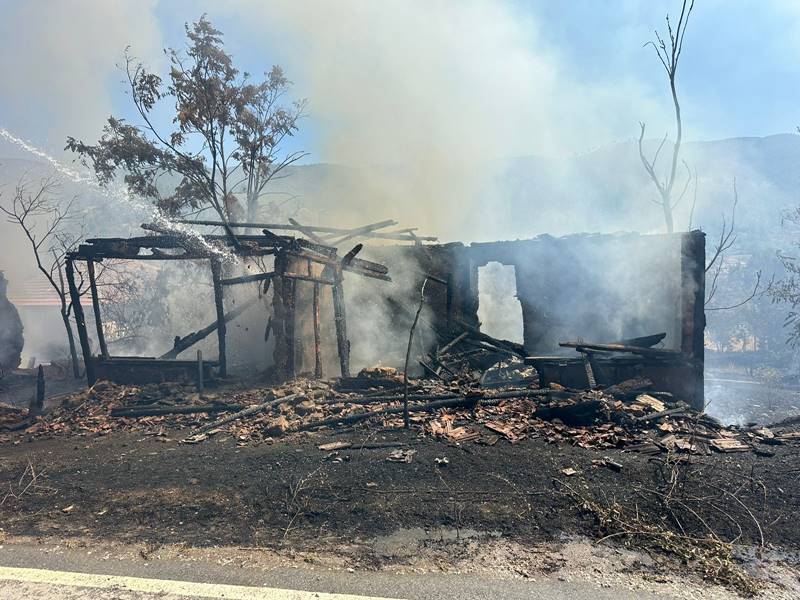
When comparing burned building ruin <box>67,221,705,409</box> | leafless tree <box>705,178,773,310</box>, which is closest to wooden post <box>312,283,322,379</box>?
burned building ruin <box>67,221,705,409</box>

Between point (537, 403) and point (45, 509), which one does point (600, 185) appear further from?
point (45, 509)

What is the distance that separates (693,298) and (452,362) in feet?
19.3

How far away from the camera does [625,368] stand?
30.3 ft

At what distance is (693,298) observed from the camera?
34.1 feet

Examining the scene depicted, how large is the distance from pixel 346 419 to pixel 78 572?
13.4ft

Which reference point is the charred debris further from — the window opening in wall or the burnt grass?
the window opening in wall

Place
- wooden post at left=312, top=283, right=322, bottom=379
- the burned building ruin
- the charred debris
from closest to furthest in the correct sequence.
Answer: the charred debris < the burned building ruin < wooden post at left=312, top=283, right=322, bottom=379

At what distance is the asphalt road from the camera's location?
3076mm

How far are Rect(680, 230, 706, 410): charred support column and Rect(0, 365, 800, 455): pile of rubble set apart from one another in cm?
217

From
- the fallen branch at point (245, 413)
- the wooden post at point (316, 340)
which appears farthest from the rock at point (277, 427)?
the wooden post at point (316, 340)

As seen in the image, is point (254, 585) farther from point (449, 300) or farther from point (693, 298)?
point (449, 300)

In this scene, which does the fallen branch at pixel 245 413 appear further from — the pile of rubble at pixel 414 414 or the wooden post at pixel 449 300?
the wooden post at pixel 449 300

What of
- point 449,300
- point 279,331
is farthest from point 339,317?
point 449,300

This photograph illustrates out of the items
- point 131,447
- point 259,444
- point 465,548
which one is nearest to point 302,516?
point 465,548
